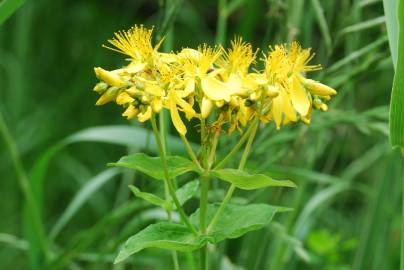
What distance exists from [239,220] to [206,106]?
0.53ft

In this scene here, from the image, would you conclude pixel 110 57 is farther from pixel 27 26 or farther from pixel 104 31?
pixel 27 26

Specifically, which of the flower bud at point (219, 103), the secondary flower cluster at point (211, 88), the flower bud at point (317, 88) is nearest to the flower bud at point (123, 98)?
the secondary flower cluster at point (211, 88)

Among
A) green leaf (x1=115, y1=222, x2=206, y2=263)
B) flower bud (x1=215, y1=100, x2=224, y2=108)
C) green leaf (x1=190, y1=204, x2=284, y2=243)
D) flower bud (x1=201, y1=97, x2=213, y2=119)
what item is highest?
flower bud (x1=215, y1=100, x2=224, y2=108)

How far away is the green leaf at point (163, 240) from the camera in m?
0.90

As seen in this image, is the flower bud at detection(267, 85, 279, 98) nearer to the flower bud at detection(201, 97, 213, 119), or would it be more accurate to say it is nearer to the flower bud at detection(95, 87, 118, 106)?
the flower bud at detection(201, 97, 213, 119)

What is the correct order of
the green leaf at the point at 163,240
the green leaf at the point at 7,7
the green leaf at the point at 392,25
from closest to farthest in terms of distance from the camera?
the green leaf at the point at 163,240
the green leaf at the point at 392,25
the green leaf at the point at 7,7

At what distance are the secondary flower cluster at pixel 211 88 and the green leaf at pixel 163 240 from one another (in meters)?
0.12

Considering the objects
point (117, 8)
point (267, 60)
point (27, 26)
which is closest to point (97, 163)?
point (27, 26)

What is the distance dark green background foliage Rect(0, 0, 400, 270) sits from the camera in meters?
1.52

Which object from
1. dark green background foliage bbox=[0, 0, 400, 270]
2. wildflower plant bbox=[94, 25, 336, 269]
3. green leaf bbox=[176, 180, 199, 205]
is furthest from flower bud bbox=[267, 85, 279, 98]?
dark green background foliage bbox=[0, 0, 400, 270]

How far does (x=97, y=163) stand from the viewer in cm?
278

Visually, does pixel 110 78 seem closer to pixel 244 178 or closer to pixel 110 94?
pixel 110 94

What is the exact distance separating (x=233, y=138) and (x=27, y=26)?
4.00ft

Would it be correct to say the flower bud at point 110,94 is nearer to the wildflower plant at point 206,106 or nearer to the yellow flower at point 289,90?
the wildflower plant at point 206,106
